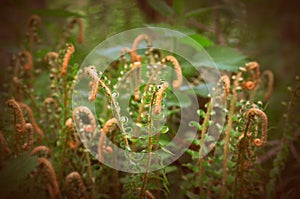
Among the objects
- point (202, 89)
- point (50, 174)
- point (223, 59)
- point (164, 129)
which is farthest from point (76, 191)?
point (223, 59)

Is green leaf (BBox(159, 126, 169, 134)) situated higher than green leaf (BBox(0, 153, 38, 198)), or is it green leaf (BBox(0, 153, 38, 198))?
green leaf (BBox(159, 126, 169, 134))

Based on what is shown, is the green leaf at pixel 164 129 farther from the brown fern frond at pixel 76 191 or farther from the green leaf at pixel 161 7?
the green leaf at pixel 161 7

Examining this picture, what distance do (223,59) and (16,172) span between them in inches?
32.1

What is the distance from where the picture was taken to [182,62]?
4.90ft

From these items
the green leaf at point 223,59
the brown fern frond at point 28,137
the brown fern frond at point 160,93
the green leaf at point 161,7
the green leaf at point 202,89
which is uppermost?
the green leaf at point 161,7

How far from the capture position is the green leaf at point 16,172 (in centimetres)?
88

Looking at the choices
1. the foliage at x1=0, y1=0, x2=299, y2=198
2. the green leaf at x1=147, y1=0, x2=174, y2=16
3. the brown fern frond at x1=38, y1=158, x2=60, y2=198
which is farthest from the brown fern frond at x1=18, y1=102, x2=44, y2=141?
the green leaf at x1=147, y1=0, x2=174, y2=16

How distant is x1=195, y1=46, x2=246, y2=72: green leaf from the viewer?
4.16 feet

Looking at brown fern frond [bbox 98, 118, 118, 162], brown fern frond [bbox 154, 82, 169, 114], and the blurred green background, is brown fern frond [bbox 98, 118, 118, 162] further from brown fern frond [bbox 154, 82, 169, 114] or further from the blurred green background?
the blurred green background

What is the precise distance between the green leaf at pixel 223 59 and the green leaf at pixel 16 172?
687 millimetres

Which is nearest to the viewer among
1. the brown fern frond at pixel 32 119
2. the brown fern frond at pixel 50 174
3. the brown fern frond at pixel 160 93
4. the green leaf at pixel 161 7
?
the brown fern frond at pixel 160 93

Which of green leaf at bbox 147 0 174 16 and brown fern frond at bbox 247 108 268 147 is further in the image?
green leaf at bbox 147 0 174 16

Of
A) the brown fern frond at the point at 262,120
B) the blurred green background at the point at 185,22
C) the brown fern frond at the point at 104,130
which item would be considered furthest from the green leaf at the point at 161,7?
the brown fern frond at the point at 262,120

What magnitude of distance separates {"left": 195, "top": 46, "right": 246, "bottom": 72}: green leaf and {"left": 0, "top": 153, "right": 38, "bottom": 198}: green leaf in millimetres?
687
